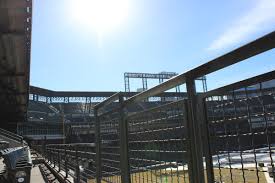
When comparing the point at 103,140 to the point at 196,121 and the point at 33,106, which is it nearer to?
the point at 196,121

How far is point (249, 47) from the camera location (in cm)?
168

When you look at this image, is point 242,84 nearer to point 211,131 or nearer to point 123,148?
point 211,131

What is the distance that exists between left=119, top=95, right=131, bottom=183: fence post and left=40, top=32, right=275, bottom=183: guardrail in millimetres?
74

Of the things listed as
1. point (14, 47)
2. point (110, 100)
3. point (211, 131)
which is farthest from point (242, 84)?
point (14, 47)

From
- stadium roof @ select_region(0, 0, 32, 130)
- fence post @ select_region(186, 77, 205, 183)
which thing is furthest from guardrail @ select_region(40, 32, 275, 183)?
stadium roof @ select_region(0, 0, 32, 130)

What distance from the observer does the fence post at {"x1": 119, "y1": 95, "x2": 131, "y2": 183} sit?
3.49 metres

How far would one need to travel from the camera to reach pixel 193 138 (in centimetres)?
219

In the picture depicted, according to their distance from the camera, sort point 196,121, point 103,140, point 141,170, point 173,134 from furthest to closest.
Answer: point 103,140 → point 141,170 → point 173,134 → point 196,121

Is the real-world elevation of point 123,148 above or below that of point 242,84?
below

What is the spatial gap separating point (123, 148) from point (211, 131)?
1.63m

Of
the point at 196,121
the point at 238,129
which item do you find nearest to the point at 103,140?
the point at 196,121

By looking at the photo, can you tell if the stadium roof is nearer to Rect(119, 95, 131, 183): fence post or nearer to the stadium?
the stadium

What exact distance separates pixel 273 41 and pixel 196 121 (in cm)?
75

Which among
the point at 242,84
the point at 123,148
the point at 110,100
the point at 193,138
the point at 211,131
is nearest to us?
the point at 242,84
